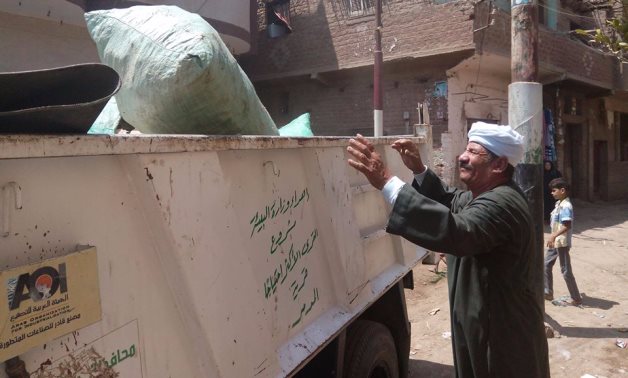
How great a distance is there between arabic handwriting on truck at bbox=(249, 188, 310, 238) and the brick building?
28.1 ft

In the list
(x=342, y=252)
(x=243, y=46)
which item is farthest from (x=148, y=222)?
(x=243, y=46)

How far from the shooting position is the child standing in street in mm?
5953

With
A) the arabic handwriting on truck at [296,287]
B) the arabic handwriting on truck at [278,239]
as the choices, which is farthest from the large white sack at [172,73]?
the arabic handwriting on truck at [296,287]

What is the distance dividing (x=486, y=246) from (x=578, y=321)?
4.29m

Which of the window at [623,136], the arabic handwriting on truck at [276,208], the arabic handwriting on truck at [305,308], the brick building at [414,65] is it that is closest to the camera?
the arabic handwriting on truck at [276,208]

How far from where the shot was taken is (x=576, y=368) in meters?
4.21

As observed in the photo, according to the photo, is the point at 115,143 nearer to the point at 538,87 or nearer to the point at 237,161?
the point at 237,161

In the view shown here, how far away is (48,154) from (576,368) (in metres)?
4.52

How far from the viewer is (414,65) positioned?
10.8 meters

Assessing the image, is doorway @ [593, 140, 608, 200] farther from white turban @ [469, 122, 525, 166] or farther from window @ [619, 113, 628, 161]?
white turban @ [469, 122, 525, 166]

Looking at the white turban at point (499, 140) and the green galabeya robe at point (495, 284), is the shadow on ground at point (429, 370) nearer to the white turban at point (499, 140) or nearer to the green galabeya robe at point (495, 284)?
the green galabeya robe at point (495, 284)

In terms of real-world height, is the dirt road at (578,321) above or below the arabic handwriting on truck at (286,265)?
below

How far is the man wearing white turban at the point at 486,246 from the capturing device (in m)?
1.85

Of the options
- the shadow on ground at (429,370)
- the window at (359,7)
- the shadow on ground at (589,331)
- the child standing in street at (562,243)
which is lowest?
the shadow on ground at (589,331)
